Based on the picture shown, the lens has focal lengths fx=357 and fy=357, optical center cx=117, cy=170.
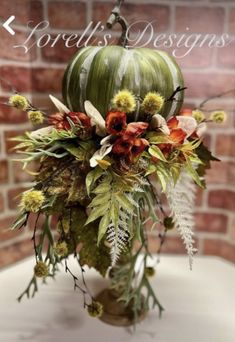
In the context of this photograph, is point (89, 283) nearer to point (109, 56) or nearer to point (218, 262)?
point (218, 262)

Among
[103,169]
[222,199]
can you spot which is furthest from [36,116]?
[222,199]

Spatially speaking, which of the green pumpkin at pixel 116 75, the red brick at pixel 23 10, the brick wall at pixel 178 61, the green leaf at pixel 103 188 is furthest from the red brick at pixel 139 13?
the green leaf at pixel 103 188

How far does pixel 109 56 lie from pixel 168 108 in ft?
0.47

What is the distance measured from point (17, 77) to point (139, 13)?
0.34 m

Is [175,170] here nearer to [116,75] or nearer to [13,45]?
[116,75]

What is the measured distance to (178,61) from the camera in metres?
0.84

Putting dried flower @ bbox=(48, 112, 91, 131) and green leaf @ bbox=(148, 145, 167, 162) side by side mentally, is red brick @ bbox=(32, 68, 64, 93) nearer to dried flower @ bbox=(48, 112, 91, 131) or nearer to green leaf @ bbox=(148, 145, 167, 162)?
dried flower @ bbox=(48, 112, 91, 131)

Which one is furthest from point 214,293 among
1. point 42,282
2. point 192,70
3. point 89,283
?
point 192,70

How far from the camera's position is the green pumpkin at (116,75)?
613 millimetres

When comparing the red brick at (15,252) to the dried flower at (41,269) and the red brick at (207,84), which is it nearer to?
the dried flower at (41,269)

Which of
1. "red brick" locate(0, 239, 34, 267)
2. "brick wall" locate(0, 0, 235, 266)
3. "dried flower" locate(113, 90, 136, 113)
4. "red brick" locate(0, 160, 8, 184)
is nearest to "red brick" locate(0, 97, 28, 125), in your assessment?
"brick wall" locate(0, 0, 235, 266)

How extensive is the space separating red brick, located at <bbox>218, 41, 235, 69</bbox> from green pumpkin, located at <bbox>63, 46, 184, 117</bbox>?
11.3 inches

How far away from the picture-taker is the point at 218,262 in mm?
1043

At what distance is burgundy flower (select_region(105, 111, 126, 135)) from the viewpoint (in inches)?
22.8
